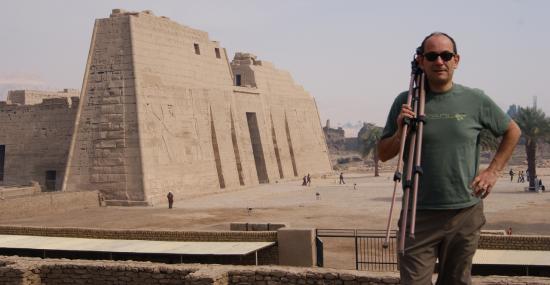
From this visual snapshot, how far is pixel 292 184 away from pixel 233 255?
34919mm

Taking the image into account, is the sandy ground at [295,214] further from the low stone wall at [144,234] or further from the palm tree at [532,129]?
the low stone wall at [144,234]

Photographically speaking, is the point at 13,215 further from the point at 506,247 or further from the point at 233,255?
the point at 506,247

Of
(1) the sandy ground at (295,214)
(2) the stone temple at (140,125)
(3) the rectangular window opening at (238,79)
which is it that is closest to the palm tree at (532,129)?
(1) the sandy ground at (295,214)

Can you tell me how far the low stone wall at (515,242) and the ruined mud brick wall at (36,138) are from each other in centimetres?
2886

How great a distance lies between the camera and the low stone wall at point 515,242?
1234 centimetres

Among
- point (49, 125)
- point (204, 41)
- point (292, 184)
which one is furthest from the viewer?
point (292, 184)

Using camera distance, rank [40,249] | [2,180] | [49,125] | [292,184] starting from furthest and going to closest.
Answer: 1. [292,184]
2. [2,180]
3. [49,125]
4. [40,249]

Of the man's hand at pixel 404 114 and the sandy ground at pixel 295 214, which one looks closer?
the man's hand at pixel 404 114

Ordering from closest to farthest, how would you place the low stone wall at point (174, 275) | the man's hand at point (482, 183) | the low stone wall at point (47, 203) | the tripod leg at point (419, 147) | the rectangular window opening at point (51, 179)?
the tripod leg at point (419, 147) < the man's hand at point (482, 183) < the low stone wall at point (174, 275) < the low stone wall at point (47, 203) < the rectangular window opening at point (51, 179)

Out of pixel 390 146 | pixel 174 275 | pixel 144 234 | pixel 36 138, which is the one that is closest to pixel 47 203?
pixel 36 138

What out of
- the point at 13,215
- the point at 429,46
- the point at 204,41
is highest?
the point at 204,41

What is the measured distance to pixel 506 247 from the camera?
12.5 m

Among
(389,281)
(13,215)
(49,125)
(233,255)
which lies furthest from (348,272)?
(49,125)

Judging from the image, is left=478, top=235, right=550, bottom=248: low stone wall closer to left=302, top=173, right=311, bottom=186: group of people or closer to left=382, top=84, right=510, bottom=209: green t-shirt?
left=382, top=84, right=510, bottom=209: green t-shirt
